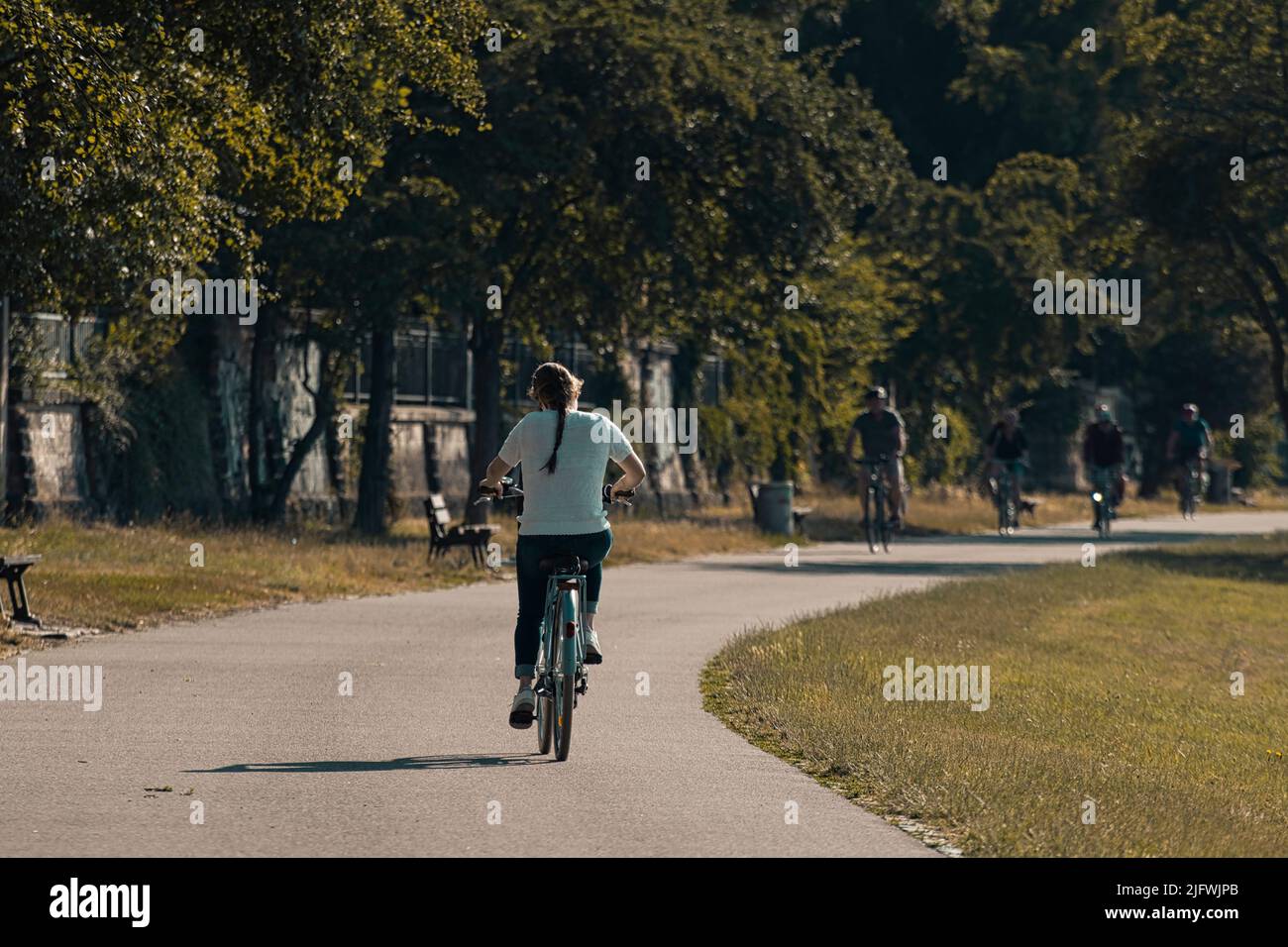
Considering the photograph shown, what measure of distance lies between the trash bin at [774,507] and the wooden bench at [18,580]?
19.9m

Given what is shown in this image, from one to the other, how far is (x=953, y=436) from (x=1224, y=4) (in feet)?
78.3

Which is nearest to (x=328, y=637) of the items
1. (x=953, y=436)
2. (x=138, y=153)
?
(x=138, y=153)

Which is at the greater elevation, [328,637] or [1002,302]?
[1002,302]

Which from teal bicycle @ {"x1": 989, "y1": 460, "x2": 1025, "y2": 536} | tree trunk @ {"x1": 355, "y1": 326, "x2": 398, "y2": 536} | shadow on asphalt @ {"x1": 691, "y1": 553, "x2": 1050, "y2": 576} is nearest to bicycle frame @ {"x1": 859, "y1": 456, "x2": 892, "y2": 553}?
shadow on asphalt @ {"x1": 691, "y1": 553, "x2": 1050, "y2": 576}

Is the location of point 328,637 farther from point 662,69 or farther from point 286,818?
point 662,69

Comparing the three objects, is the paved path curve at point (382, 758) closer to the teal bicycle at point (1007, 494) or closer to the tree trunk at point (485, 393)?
the tree trunk at point (485, 393)

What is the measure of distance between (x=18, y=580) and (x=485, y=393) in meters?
15.8

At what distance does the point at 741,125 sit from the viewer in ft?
99.1

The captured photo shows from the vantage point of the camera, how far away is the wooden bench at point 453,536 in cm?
2548

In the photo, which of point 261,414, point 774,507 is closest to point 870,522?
point 774,507

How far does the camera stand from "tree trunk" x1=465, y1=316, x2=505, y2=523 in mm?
31703

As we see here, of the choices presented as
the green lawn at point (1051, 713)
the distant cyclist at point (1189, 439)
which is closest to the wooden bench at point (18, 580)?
the green lawn at point (1051, 713)
